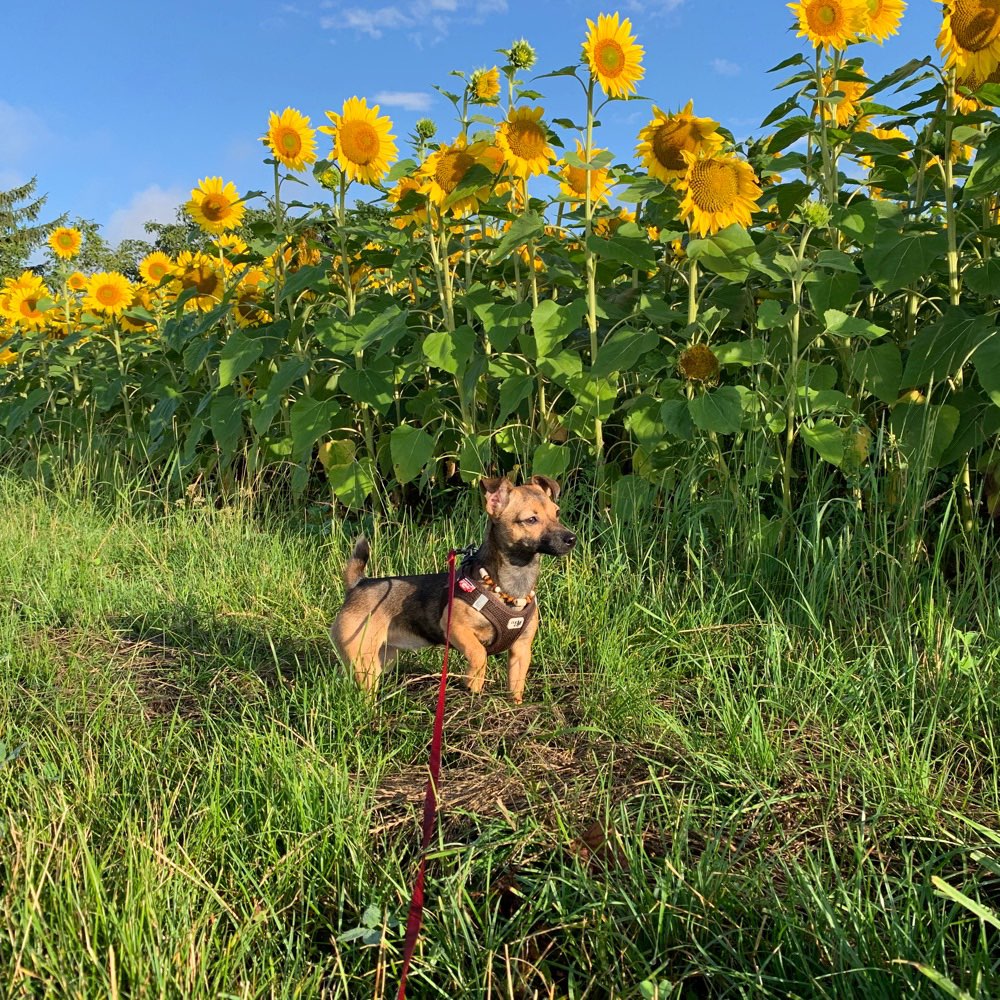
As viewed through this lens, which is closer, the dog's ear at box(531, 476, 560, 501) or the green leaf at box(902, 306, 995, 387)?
the dog's ear at box(531, 476, 560, 501)

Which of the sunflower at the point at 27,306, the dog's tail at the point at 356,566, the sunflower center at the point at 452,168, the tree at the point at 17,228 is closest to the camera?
the dog's tail at the point at 356,566

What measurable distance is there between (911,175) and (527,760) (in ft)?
9.86

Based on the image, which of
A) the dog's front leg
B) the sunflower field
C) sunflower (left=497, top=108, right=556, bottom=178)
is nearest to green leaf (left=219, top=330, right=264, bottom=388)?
the sunflower field

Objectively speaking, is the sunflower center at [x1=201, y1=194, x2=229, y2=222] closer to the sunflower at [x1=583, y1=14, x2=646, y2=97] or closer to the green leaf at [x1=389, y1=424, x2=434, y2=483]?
the green leaf at [x1=389, y1=424, x2=434, y2=483]

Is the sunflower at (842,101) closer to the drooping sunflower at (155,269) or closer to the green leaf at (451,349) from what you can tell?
the green leaf at (451,349)

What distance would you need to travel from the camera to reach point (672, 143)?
149 inches

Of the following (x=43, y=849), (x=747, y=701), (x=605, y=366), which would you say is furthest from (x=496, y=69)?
(x=43, y=849)

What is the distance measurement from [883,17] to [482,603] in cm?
295

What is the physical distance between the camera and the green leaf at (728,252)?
12.2ft

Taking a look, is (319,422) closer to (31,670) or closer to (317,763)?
(31,670)

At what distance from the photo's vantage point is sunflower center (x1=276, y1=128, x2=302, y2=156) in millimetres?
4785

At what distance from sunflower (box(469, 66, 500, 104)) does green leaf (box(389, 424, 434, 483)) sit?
1.56 metres

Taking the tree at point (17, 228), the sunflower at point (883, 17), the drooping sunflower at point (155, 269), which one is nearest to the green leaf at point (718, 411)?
the sunflower at point (883, 17)

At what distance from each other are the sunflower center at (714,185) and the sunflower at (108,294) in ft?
14.7
